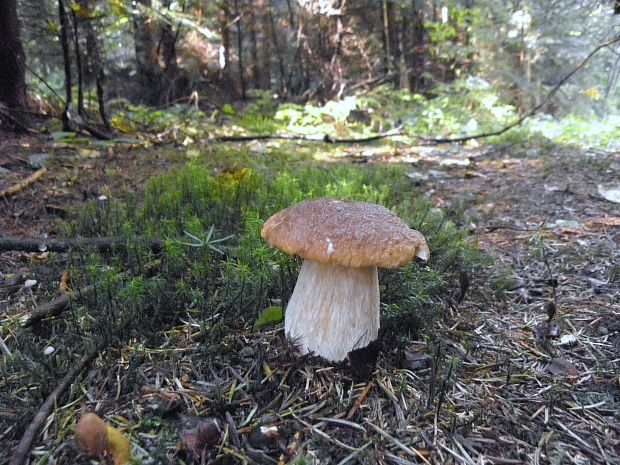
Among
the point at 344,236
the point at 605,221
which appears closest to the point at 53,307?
the point at 344,236

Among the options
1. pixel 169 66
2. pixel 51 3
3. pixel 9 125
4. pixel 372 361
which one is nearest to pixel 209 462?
pixel 372 361

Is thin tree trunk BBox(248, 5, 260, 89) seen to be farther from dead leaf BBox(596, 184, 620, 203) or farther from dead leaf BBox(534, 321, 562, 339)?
dead leaf BBox(534, 321, 562, 339)

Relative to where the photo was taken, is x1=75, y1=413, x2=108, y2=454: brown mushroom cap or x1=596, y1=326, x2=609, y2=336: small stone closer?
x1=75, y1=413, x2=108, y2=454: brown mushroom cap

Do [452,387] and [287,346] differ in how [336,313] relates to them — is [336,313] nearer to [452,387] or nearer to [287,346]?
[287,346]

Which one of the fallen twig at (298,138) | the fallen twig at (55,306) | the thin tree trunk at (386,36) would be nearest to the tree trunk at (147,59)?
the fallen twig at (298,138)

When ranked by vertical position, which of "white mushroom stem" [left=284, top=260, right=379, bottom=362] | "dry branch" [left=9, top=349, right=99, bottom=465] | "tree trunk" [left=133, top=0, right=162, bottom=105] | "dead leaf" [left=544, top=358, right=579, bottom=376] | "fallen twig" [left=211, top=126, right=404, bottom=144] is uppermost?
"tree trunk" [left=133, top=0, right=162, bottom=105]

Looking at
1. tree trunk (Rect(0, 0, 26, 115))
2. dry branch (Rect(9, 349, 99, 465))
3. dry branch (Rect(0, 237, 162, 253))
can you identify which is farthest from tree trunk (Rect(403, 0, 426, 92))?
dry branch (Rect(9, 349, 99, 465))
